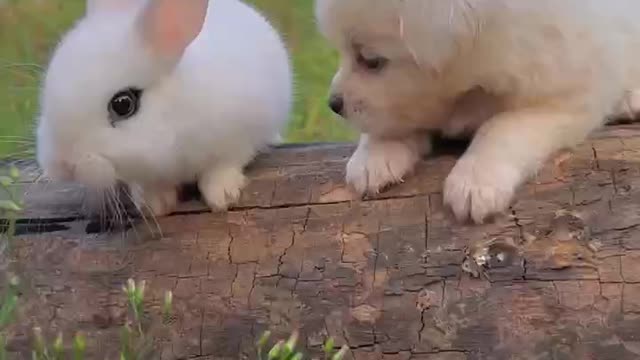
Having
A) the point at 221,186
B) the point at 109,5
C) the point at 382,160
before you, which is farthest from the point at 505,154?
the point at 109,5

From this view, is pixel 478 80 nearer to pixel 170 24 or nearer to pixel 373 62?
pixel 373 62

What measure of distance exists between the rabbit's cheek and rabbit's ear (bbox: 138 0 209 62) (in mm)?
228

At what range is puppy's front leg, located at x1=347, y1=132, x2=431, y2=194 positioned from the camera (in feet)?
6.77

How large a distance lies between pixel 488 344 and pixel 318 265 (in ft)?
1.12

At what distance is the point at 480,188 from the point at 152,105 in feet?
2.04

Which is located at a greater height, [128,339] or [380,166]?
[380,166]

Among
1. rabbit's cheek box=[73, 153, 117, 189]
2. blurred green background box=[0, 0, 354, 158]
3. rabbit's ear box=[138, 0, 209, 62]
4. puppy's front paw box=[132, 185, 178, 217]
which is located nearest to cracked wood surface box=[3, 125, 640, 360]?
puppy's front paw box=[132, 185, 178, 217]

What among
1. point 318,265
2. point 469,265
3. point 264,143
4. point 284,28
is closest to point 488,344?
point 469,265

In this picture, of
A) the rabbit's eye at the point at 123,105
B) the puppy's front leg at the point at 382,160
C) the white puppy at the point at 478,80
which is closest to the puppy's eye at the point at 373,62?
the white puppy at the point at 478,80

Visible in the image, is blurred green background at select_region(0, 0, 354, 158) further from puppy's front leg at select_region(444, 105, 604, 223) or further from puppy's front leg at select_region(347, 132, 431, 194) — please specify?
puppy's front leg at select_region(444, 105, 604, 223)

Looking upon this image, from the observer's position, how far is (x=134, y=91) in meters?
2.02

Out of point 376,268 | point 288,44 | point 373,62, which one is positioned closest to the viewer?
point 376,268

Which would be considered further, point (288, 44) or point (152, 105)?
point (288, 44)

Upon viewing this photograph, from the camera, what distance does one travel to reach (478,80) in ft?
6.71
